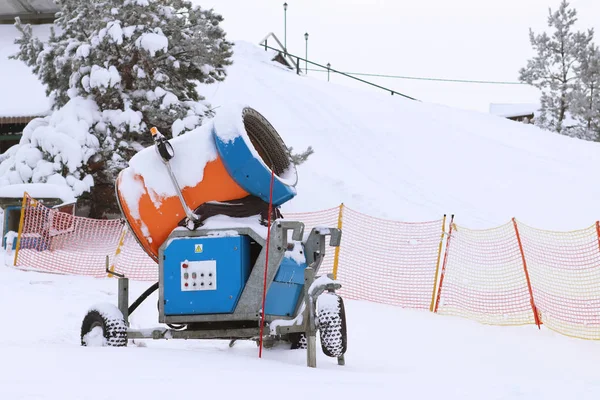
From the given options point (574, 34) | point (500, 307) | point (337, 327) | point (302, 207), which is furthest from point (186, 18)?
point (574, 34)

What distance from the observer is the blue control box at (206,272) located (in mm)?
5691

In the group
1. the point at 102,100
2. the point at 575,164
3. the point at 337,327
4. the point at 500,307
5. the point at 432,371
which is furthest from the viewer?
the point at 575,164

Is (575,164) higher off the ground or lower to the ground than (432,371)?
higher

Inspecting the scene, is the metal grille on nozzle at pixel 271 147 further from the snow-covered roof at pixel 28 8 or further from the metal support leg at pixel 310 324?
the snow-covered roof at pixel 28 8

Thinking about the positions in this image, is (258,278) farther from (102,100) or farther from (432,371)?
(102,100)

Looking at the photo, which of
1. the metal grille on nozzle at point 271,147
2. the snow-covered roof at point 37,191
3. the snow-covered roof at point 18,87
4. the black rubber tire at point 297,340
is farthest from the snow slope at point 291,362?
the snow-covered roof at point 18,87

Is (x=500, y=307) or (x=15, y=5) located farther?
(x=15, y=5)

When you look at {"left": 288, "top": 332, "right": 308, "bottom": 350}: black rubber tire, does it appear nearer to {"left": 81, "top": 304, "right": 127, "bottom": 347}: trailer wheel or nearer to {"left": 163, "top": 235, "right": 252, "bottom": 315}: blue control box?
{"left": 163, "top": 235, "right": 252, "bottom": 315}: blue control box

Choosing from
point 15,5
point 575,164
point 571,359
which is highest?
point 15,5

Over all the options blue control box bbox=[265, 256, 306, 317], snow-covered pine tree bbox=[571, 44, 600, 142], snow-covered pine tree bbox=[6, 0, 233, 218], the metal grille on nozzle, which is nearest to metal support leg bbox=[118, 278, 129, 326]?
blue control box bbox=[265, 256, 306, 317]

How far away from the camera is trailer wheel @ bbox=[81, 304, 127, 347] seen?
604 cm

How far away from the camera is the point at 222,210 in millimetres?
5867

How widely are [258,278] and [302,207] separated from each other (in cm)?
1353

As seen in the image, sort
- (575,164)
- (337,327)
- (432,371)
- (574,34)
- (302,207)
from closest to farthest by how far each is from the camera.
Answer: (337,327), (432,371), (302,207), (575,164), (574,34)
